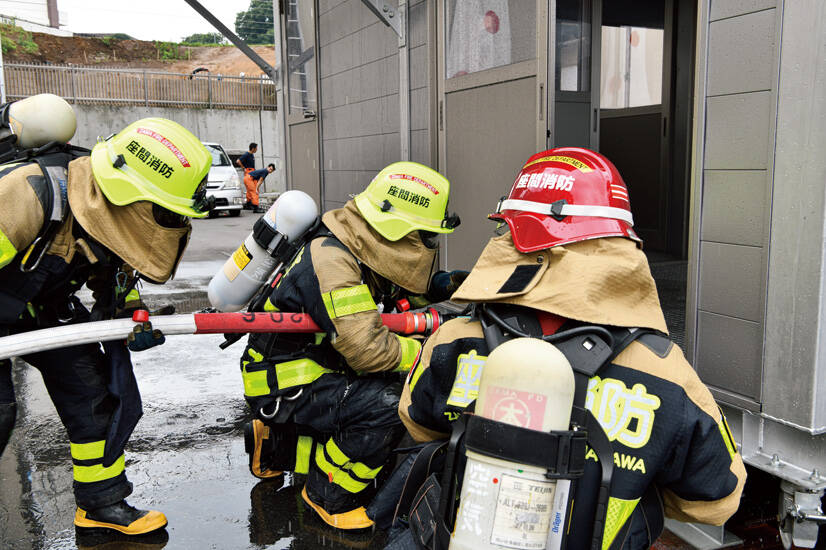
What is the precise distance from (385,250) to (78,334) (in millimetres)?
1313

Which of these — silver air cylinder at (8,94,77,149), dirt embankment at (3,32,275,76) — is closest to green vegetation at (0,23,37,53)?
dirt embankment at (3,32,275,76)

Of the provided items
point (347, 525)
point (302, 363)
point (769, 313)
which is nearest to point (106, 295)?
point (302, 363)

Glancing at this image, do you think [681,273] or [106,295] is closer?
[106,295]

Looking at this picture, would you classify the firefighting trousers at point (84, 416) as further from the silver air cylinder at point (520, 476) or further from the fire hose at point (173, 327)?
the silver air cylinder at point (520, 476)

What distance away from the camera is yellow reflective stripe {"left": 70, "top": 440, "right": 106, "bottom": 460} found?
10.4 feet

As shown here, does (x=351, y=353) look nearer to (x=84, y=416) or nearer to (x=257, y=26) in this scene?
(x=84, y=416)

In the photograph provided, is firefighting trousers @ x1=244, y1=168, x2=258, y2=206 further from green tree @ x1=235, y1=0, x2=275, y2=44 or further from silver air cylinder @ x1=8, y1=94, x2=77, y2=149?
green tree @ x1=235, y1=0, x2=275, y2=44

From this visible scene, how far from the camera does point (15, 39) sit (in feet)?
113

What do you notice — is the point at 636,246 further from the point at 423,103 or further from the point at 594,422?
the point at 423,103

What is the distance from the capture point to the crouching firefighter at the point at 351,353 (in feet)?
10.4

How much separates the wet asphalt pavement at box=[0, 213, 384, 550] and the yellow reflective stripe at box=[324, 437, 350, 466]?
312 millimetres

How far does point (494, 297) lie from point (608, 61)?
9990 mm

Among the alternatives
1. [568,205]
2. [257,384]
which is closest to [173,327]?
[257,384]

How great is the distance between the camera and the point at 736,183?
2.82m
